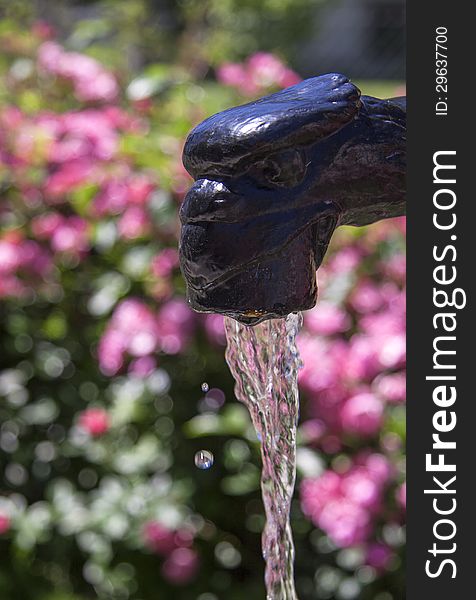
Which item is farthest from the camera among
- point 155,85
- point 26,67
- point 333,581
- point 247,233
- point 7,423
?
point 26,67

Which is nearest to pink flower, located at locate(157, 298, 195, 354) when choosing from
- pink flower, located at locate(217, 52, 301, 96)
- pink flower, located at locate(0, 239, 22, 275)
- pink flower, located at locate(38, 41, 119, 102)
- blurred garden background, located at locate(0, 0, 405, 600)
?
blurred garden background, located at locate(0, 0, 405, 600)

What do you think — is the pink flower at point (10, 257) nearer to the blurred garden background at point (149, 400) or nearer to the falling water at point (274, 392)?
the blurred garden background at point (149, 400)

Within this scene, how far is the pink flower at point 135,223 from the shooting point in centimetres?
252

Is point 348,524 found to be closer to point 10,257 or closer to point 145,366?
point 145,366

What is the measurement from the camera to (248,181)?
791 mm

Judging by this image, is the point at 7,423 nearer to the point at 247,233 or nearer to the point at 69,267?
→ the point at 69,267

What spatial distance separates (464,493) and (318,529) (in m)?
1.39

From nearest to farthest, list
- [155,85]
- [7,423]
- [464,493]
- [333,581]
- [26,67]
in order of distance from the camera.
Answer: [464,493]
[333,581]
[7,423]
[155,85]
[26,67]

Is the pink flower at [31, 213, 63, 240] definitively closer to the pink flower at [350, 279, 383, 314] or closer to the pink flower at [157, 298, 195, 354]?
the pink flower at [157, 298, 195, 354]

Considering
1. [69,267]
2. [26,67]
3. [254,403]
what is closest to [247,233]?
[254,403]

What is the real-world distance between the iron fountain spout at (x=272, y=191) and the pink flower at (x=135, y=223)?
1683 millimetres

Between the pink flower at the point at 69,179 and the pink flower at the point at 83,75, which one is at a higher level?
the pink flower at the point at 83,75

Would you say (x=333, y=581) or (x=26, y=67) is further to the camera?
(x=26, y=67)

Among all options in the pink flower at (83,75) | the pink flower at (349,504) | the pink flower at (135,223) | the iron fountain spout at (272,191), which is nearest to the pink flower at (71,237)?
the pink flower at (135,223)
